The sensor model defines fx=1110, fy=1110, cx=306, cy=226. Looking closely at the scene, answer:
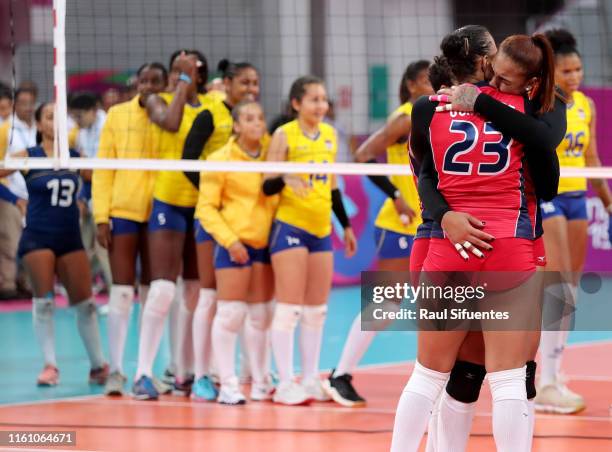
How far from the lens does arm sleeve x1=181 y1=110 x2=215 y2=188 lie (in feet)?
24.1

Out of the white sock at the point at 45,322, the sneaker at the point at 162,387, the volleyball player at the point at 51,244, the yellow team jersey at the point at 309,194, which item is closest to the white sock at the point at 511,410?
the yellow team jersey at the point at 309,194

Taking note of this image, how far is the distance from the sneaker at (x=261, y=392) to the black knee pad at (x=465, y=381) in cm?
307

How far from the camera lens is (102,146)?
25.0 ft

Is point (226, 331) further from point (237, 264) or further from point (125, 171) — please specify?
point (125, 171)

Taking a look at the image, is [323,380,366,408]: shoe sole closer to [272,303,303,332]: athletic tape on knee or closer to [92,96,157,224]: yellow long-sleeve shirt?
[272,303,303,332]: athletic tape on knee

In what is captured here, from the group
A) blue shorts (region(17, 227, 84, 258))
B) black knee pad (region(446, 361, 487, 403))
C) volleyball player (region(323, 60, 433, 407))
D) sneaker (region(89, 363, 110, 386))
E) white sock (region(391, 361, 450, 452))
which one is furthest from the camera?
sneaker (region(89, 363, 110, 386))

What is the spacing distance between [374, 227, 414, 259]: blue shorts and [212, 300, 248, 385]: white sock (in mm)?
983

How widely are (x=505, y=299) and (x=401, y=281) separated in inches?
120

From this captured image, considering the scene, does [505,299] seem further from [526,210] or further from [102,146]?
[102,146]

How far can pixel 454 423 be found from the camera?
14.8 feet

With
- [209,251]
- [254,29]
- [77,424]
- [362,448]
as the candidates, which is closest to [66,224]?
[209,251]

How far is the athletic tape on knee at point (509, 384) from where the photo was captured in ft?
13.7

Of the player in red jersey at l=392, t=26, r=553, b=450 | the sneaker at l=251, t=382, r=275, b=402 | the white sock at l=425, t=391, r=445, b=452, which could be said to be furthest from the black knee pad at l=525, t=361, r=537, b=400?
the sneaker at l=251, t=382, r=275, b=402

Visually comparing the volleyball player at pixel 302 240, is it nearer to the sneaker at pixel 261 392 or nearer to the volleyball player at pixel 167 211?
the sneaker at pixel 261 392
